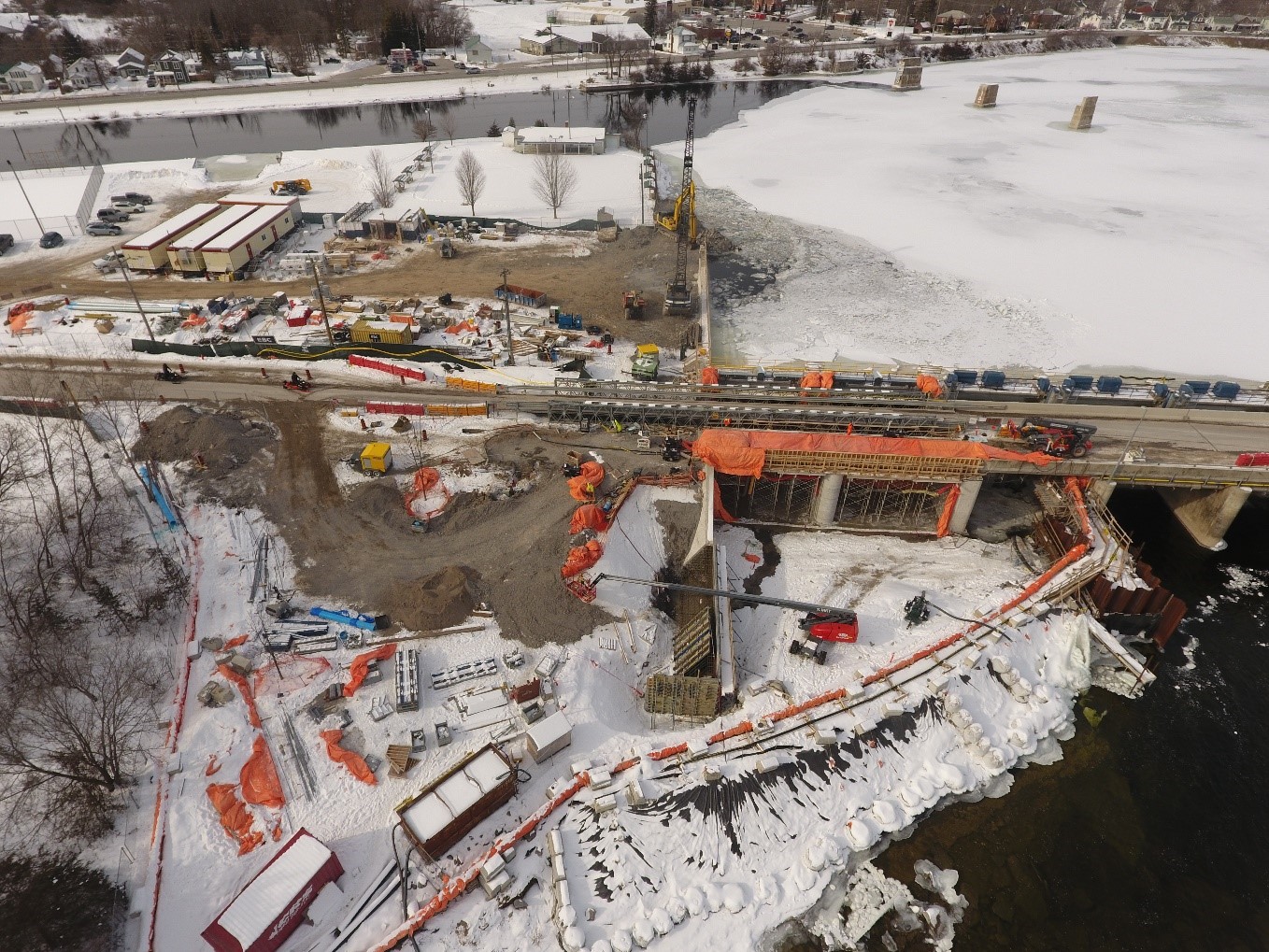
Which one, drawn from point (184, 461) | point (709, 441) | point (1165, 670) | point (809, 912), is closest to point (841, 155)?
point (709, 441)

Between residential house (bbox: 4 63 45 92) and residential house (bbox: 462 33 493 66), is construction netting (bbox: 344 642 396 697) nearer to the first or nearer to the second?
residential house (bbox: 462 33 493 66)

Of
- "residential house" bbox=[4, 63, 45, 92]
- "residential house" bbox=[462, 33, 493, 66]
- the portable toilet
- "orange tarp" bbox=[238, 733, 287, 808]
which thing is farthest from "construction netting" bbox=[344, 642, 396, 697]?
"residential house" bbox=[4, 63, 45, 92]

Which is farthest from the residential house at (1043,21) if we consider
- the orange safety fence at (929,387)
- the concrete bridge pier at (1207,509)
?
the concrete bridge pier at (1207,509)

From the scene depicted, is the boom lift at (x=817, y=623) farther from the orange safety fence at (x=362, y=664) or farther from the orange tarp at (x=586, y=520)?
the orange safety fence at (x=362, y=664)

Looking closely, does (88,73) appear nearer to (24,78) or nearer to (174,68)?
(24,78)

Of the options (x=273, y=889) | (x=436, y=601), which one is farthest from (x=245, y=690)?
(x=273, y=889)
